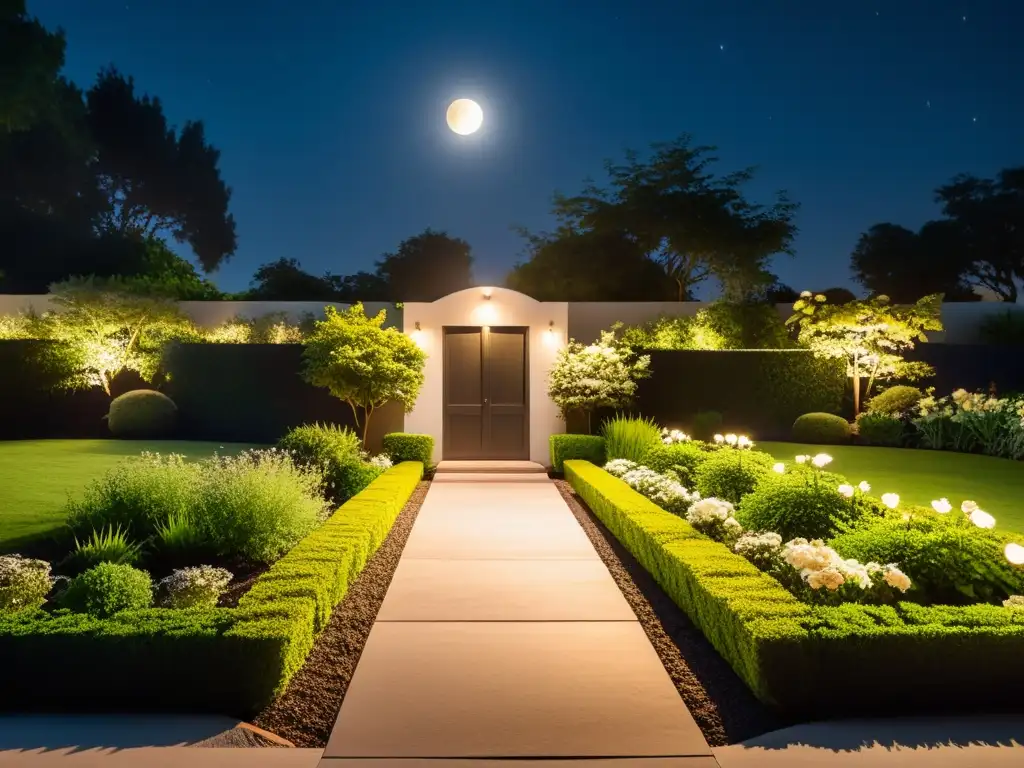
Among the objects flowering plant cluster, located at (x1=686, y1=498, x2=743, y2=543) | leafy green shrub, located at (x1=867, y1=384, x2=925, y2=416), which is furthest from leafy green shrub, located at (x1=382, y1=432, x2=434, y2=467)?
leafy green shrub, located at (x1=867, y1=384, x2=925, y2=416)

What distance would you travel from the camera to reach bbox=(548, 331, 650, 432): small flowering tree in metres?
13.2

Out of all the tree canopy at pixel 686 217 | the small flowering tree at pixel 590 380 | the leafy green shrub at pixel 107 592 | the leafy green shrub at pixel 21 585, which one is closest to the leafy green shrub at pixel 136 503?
the leafy green shrub at pixel 21 585

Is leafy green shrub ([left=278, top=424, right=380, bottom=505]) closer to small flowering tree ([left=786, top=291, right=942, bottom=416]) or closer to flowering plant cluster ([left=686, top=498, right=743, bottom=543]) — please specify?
flowering plant cluster ([left=686, top=498, right=743, bottom=543])

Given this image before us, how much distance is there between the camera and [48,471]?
11.1 metres

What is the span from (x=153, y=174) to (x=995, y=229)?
110ft

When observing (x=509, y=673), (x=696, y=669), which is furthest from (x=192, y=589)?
(x=696, y=669)

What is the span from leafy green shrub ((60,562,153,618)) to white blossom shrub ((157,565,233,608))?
14 cm

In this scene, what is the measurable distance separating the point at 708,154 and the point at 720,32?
4774 millimetres

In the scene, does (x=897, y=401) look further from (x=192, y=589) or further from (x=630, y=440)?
(x=192, y=589)

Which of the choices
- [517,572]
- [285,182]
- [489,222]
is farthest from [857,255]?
[517,572]

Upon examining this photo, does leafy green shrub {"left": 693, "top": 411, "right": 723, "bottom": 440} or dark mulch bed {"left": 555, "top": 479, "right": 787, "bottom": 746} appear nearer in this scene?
dark mulch bed {"left": 555, "top": 479, "right": 787, "bottom": 746}

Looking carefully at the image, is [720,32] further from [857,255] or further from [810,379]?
[810,379]

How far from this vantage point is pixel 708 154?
103 ft

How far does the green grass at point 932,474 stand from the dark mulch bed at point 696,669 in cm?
449
